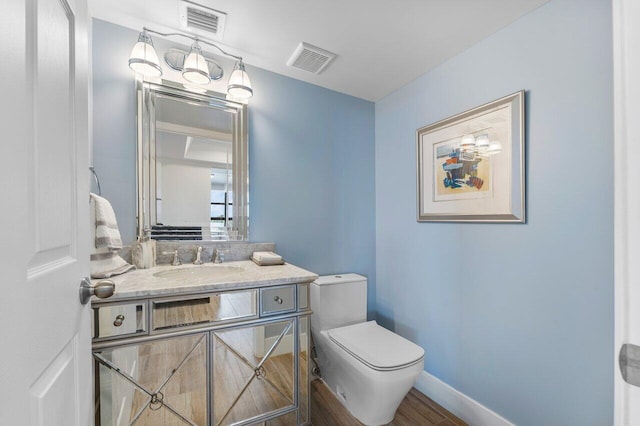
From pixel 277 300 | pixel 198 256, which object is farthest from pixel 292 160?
pixel 277 300

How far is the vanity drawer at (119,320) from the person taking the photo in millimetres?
1013

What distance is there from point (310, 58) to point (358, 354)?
1.88 metres

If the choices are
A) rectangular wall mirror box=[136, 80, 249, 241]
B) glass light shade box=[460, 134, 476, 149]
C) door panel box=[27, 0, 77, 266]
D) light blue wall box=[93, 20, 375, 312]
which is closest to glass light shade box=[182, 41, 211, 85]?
rectangular wall mirror box=[136, 80, 249, 241]

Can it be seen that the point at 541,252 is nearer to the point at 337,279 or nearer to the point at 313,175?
the point at 337,279

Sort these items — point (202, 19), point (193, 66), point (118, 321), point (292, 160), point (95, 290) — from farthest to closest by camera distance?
1. point (292, 160)
2. point (193, 66)
3. point (202, 19)
4. point (118, 321)
5. point (95, 290)

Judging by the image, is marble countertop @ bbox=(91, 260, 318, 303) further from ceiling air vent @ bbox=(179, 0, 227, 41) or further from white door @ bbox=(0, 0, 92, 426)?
ceiling air vent @ bbox=(179, 0, 227, 41)

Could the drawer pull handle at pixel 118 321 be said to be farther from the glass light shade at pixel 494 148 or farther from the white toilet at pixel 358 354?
the glass light shade at pixel 494 148

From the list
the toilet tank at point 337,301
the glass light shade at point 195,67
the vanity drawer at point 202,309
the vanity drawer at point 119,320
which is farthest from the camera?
the toilet tank at point 337,301

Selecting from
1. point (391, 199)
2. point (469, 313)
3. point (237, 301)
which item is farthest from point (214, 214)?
point (469, 313)

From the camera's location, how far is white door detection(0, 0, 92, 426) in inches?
15.0

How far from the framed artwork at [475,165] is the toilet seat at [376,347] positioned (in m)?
0.84

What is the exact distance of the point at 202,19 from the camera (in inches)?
56.9

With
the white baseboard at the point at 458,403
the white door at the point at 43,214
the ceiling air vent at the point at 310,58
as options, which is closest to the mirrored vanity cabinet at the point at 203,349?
the white door at the point at 43,214

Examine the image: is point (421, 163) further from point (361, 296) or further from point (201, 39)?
point (201, 39)
